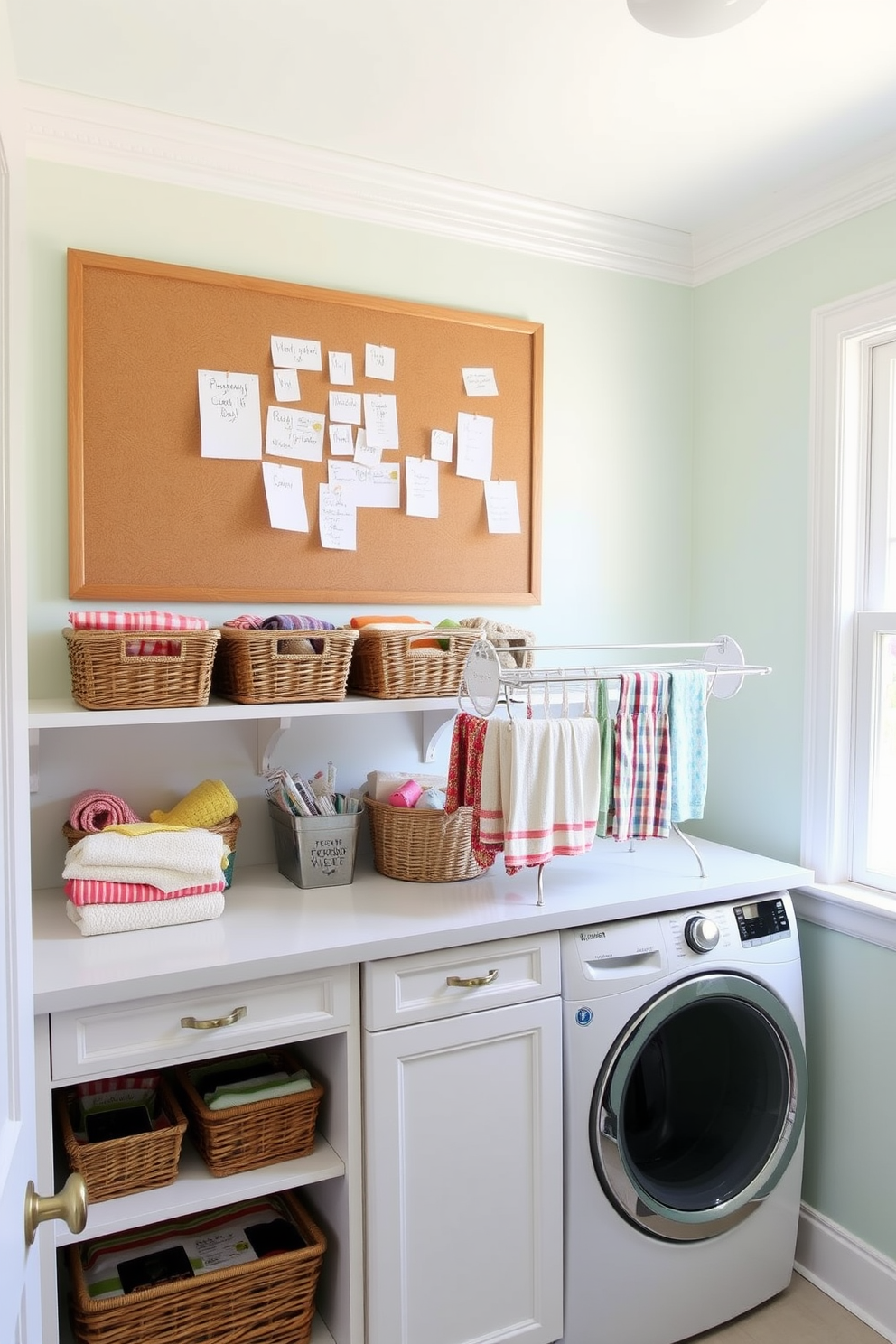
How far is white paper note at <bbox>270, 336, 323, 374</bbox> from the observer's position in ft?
7.16

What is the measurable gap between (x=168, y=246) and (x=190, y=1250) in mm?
1993

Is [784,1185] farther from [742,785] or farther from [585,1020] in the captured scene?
[742,785]

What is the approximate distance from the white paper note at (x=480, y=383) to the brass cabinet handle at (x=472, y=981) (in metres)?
1.38

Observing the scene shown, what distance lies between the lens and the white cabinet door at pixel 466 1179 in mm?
1745

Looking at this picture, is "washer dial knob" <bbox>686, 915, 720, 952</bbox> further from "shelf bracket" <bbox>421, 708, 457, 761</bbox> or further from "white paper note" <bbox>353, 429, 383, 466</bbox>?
"white paper note" <bbox>353, 429, 383, 466</bbox>

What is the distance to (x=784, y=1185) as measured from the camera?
84.4 inches

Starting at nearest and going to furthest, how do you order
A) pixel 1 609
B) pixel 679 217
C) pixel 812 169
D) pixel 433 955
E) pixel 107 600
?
pixel 1 609 < pixel 433 955 < pixel 107 600 < pixel 812 169 < pixel 679 217

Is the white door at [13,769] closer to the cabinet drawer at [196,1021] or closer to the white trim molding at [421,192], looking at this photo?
the cabinet drawer at [196,1021]

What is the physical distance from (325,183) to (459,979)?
5.71ft

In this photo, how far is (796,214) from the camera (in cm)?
233

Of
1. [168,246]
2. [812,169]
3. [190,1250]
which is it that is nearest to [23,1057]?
[190,1250]

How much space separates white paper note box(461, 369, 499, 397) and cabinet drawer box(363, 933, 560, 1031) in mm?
1319

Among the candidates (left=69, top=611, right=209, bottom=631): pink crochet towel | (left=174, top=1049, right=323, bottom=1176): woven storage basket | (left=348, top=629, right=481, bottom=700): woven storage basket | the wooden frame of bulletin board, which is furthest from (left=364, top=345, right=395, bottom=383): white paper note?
(left=174, top=1049, right=323, bottom=1176): woven storage basket

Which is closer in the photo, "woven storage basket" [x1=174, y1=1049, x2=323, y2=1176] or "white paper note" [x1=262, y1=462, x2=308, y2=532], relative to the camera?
"woven storage basket" [x1=174, y1=1049, x2=323, y2=1176]
